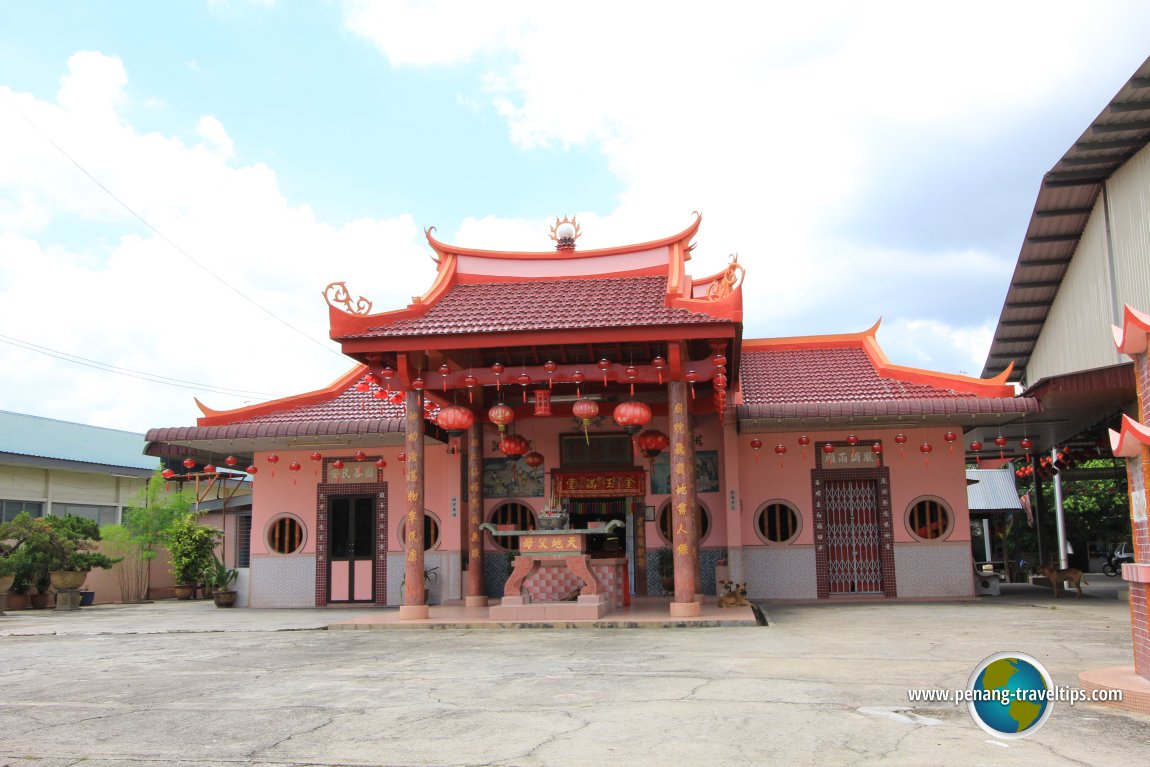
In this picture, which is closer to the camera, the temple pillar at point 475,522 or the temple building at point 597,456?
the temple building at point 597,456

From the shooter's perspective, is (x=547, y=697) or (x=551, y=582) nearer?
(x=547, y=697)

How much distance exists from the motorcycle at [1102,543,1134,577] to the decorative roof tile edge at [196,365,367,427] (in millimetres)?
20556

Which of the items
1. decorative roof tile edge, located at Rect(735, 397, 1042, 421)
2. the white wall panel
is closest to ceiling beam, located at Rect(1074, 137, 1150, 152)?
the white wall panel

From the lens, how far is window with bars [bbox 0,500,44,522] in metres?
23.6

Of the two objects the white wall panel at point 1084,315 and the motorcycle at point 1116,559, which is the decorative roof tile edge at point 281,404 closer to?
the white wall panel at point 1084,315

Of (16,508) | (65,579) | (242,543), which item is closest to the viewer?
(65,579)

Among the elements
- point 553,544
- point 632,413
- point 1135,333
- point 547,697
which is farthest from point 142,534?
point 1135,333

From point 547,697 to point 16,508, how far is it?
2229 cm

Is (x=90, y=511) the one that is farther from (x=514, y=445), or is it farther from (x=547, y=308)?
(x=547, y=308)

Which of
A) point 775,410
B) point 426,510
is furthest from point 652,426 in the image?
point 426,510

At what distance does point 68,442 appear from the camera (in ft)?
89.1

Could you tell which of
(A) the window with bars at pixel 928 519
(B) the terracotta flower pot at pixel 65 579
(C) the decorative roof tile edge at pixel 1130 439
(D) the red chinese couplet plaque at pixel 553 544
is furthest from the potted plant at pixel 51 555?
(C) the decorative roof tile edge at pixel 1130 439

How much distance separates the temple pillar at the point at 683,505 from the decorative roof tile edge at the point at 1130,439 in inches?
258
